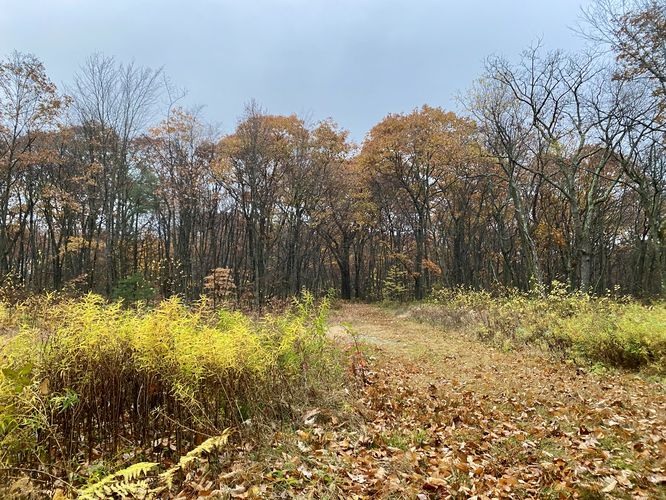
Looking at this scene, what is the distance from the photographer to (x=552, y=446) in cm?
351

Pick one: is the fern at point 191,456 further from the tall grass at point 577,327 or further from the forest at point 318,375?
the tall grass at point 577,327

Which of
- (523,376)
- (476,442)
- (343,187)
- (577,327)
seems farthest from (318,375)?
(343,187)

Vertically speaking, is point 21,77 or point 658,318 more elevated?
point 21,77

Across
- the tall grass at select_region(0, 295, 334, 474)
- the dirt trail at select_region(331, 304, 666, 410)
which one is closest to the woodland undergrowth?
the tall grass at select_region(0, 295, 334, 474)

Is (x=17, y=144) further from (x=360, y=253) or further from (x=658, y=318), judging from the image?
(x=658, y=318)

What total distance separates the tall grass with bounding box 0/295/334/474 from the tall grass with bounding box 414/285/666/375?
22.3ft

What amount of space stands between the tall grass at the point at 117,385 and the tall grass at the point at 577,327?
6.81 metres

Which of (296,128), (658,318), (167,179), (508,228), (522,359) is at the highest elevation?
(296,128)

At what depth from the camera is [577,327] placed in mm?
7625

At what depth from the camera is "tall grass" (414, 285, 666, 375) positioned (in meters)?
6.48

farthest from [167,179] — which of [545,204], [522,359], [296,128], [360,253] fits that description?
[545,204]

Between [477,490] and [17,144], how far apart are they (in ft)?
A: 73.5

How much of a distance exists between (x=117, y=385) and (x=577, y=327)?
8382mm

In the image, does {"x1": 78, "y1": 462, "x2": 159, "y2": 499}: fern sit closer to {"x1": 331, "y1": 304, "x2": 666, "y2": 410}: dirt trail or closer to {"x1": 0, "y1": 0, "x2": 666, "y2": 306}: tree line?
{"x1": 331, "y1": 304, "x2": 666, "y2": 410}: dirt trail
